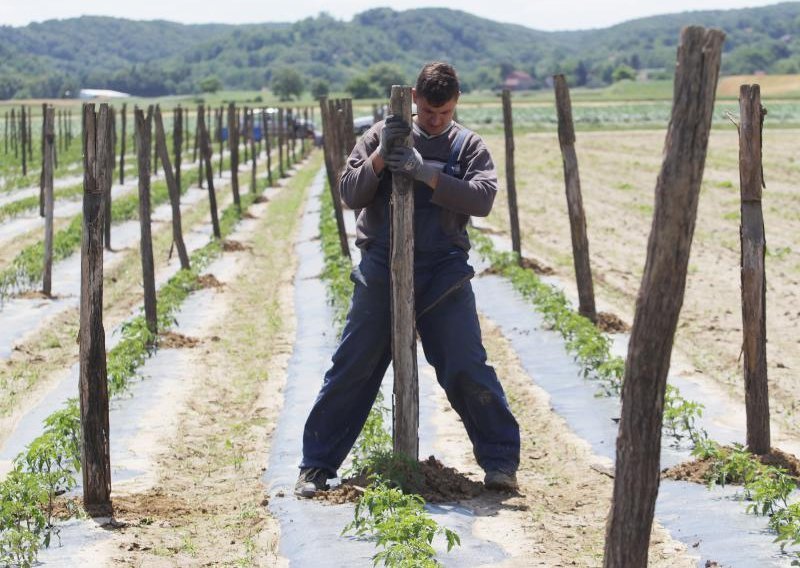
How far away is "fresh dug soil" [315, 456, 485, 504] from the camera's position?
228 inches

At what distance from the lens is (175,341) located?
10750 mm

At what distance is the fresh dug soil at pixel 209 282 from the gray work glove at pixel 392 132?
8.58m

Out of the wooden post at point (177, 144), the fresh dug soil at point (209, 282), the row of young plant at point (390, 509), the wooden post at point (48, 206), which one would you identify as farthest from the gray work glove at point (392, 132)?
the wooden post at point (177, 144)

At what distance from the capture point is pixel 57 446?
6.62 meters

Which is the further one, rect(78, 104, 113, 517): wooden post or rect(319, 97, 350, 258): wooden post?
rect(319, 97, 350, 258): wooden post

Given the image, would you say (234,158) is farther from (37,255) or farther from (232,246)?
(37,255)

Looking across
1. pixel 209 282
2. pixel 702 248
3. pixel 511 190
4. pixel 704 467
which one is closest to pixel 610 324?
pixel 511 190

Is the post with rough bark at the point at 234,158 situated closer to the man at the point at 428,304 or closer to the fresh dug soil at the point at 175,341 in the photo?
the fresh dug soil at the point at 175,341

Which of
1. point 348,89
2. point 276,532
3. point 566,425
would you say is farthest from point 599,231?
point 348,89

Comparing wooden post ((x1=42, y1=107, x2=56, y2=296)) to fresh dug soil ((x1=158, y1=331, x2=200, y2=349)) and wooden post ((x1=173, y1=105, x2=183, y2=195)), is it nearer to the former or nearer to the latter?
fresh dug soil ((x1=158, y1=331, x2=200, y2=349))

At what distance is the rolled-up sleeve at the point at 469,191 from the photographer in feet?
18.3

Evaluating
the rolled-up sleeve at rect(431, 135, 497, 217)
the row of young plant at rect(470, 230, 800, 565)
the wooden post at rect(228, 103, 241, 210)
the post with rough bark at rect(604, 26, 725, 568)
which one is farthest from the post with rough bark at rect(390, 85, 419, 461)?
Result: the wooden post at rect(228, 103, 241, 210)

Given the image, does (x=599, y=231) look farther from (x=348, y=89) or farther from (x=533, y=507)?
(x=348, y=89)

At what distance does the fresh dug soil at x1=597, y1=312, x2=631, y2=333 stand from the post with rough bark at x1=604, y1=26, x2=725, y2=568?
22.1ft
